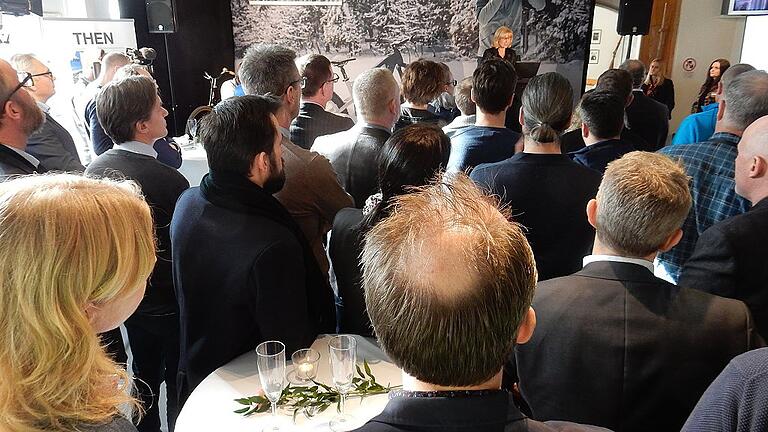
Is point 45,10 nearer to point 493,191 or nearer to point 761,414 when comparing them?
point 493,191

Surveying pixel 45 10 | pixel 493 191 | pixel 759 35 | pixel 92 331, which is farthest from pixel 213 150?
pixel 759 35

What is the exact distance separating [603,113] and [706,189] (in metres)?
0.69

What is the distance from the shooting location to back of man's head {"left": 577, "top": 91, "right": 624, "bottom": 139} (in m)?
2.65

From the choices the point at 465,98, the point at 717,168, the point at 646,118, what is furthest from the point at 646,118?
the point at 717,168

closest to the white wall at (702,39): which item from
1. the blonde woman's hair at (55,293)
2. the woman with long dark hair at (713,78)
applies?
the woman with long dark hair at (713,78)

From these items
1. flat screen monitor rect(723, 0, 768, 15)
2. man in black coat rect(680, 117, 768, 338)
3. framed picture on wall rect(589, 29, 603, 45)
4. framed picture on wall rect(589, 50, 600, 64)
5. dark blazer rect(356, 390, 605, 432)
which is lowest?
man in black coat rect(680, 117, 768, 338)

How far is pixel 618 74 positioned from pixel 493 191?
189 cm

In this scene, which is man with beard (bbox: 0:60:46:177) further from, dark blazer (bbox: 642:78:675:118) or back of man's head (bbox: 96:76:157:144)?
dark blazer (bbox: 642:78:675:118)

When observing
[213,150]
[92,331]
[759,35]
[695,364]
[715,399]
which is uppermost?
[759,35]

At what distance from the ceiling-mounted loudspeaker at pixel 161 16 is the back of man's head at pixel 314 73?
Result: 3960mm

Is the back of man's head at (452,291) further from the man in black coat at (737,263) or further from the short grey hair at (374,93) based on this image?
the short grey hair at (374,93)

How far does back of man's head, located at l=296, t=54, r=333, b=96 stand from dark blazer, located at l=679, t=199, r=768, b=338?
225 cm

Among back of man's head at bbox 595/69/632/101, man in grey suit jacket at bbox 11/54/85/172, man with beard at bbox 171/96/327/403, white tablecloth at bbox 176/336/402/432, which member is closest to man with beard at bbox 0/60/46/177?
man in grey suit jacket at bbox 11/54/85/172

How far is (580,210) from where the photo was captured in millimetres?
2115
